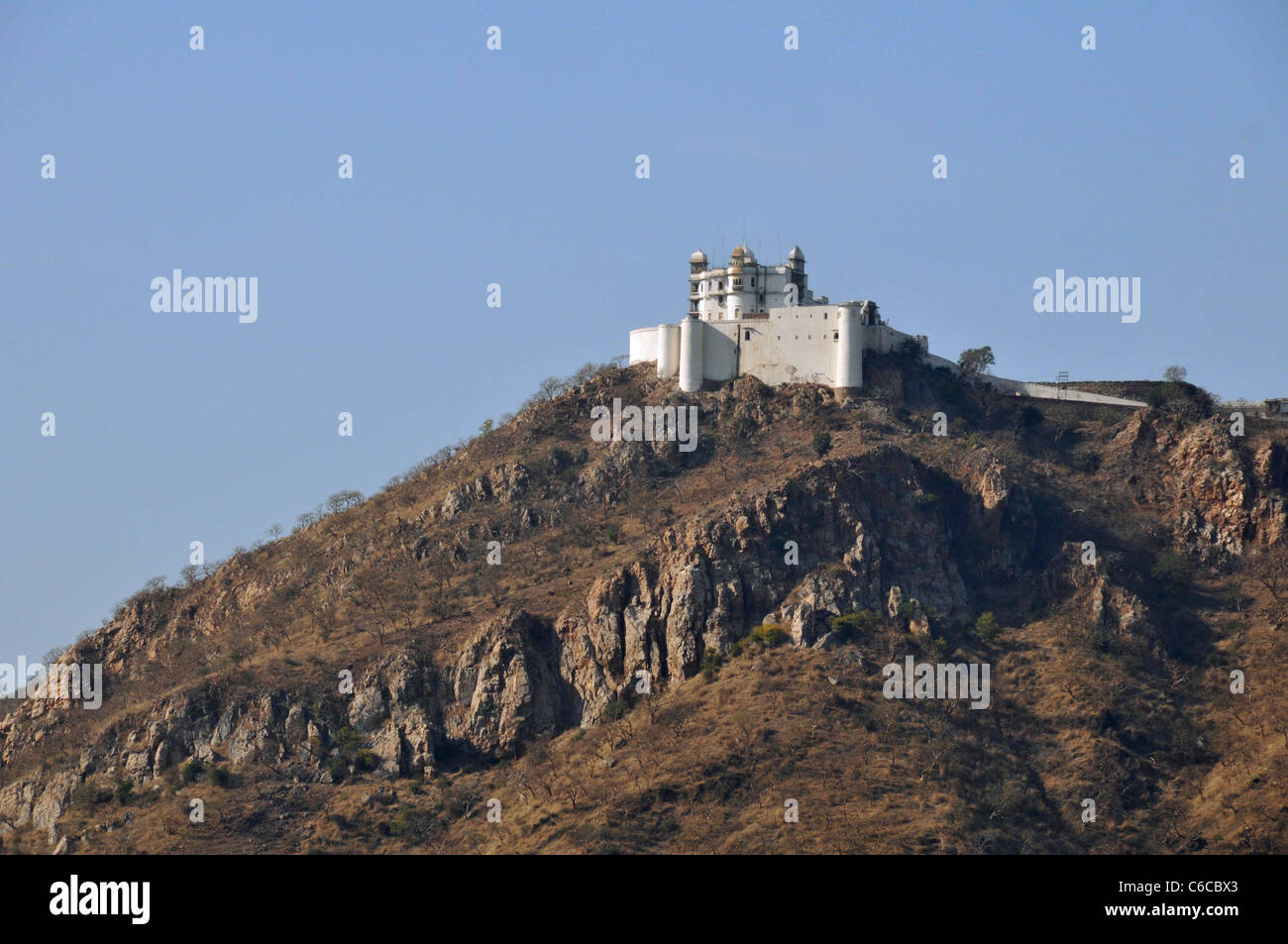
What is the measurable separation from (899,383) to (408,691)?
36.1m

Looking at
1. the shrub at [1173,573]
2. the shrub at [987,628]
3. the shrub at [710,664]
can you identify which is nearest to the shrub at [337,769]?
the shrub at [710,664]

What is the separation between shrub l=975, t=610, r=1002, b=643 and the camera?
11256 centimetres

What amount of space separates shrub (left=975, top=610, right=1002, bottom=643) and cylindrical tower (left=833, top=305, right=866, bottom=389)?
2006 cm

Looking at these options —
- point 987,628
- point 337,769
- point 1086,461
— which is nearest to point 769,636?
point 987,628

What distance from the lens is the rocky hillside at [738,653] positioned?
101812mm

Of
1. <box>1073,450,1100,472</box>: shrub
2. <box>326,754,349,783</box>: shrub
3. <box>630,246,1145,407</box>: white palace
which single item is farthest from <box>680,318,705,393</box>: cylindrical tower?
<box>326,754,349,783</box>: shrub

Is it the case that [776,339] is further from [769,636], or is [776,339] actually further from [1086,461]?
[769,636]

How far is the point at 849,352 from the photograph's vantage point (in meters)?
128

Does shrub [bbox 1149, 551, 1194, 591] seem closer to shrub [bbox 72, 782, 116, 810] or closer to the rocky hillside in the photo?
the rocky hillside

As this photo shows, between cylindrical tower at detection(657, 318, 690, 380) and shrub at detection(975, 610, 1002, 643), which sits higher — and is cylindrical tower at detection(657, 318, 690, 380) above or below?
above

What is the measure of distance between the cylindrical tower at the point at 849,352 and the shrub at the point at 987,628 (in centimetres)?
2006

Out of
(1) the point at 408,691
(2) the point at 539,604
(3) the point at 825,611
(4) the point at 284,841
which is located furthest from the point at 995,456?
(4) the point at 284,841

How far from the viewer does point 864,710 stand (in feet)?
344
